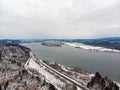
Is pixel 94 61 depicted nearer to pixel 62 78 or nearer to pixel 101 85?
pixel 62 78

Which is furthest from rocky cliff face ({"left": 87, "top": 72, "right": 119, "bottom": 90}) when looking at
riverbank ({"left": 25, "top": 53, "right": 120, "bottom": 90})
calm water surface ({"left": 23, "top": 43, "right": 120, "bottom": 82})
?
calm water surface ({"left": 23, "top": 43, "right": 120, "bottom": 82})

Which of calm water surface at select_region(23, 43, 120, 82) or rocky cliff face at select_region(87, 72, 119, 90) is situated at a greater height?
rocky cliff face at select_region(87, 72, 119, 90)

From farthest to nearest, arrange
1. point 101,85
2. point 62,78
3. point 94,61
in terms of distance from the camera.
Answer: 1. point 94,61
2. point 62,78
3. point 101,85

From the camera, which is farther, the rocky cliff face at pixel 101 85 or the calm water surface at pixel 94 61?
the calm water surface at pixel 94 61

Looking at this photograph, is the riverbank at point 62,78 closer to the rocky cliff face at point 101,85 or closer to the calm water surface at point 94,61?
the rocky cliff face at point 101,85

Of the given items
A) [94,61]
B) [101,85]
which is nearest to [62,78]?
[101,85]

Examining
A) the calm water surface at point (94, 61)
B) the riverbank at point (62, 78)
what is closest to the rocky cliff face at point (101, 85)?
the riverbank at point (62, 78)

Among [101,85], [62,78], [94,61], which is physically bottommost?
[94,61]

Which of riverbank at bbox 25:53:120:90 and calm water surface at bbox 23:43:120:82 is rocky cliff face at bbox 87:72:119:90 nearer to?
riverbank at bbox 25:53:120:90

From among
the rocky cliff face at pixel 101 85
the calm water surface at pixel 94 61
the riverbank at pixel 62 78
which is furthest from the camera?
the calm water surface at pixel 94 61

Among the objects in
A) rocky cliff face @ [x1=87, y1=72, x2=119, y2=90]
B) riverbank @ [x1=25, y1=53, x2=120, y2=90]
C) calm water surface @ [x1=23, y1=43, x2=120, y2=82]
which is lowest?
calm water surface @ [x1=23, y1=43, x2=120, y2=82]

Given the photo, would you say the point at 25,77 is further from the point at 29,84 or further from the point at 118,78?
the point at 118,78
